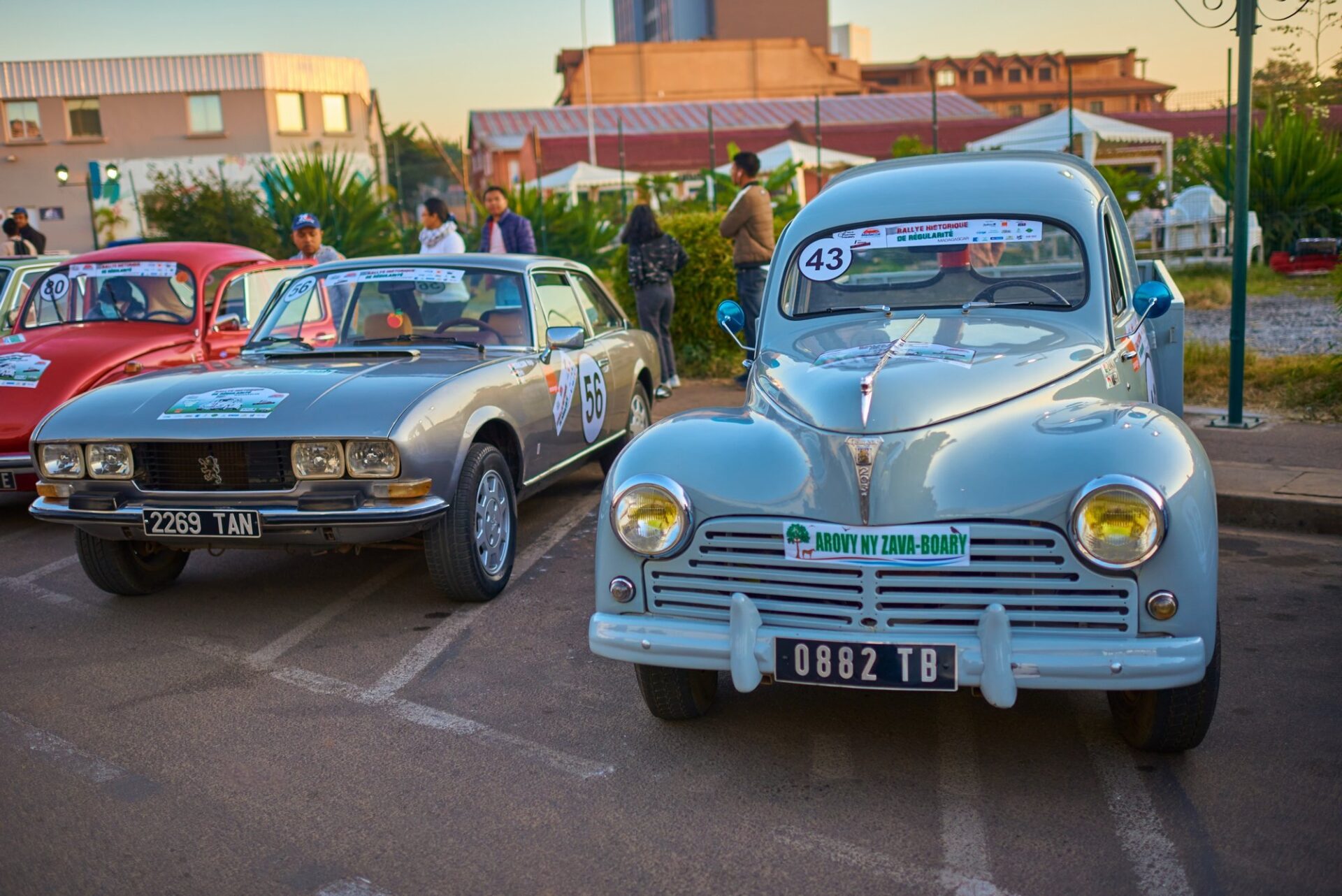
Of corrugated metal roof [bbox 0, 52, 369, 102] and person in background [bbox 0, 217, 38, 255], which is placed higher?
corrugated metal roof [bbox 0, 52, 369, 102]

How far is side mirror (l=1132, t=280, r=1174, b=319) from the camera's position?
15.1ft

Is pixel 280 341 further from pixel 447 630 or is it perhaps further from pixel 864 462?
pixel 864 462

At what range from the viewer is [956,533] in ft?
11.0

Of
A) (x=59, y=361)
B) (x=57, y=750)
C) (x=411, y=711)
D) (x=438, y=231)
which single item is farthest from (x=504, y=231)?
(x=57, y=750)

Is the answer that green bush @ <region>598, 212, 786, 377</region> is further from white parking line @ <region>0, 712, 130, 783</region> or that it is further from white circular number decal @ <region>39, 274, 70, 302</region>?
white parking line @ <region>0, 712, 130, 783</region>

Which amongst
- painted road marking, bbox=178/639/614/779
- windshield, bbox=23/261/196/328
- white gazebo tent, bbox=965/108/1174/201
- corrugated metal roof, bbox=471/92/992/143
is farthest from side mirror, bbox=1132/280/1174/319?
corrugated metal roof, bbox=471/92/992/143

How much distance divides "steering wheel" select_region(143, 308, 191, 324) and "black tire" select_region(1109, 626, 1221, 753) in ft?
22.5

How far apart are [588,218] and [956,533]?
16052mm

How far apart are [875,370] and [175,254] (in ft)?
21.4

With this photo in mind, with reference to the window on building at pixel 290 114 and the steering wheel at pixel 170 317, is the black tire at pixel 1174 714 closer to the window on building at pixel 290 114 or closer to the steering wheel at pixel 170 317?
the steering wheel at pixel 170 317

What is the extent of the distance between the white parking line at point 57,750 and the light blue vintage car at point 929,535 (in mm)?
1630

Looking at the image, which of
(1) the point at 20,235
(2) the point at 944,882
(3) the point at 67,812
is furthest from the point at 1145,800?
(1) the point at 20,235

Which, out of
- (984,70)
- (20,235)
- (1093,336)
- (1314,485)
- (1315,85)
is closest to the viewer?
(1093,336)

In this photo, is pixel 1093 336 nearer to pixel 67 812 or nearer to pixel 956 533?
pixel 956 533
